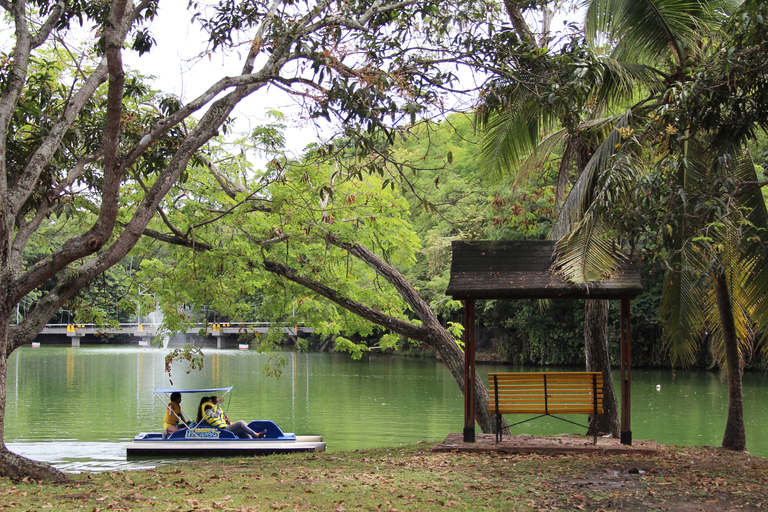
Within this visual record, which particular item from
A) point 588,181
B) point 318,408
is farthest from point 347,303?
point 318,408

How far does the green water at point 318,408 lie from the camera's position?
15.9 m

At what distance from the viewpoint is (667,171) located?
7.44 meters

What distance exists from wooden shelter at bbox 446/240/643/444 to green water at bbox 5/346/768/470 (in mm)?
5755

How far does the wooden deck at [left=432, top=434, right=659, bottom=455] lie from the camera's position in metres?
9.56

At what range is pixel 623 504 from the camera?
655cm

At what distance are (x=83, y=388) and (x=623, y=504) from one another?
Answer: 24727mm

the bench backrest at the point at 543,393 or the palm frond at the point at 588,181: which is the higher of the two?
the palm frond at the point at 588,181

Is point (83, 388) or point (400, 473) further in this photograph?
point (83, 388)

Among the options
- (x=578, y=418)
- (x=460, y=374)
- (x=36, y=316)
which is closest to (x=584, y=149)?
(x=460, y=374)

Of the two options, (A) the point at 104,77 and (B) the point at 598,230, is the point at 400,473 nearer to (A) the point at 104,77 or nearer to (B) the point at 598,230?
(B) the point at 598,230


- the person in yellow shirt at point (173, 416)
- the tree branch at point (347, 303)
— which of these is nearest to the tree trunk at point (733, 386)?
the tree branch at point (347, 303)

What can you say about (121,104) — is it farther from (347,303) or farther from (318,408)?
(318,408)

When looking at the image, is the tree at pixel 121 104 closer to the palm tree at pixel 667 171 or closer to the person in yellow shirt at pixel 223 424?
the palm tree at pixel 667 171

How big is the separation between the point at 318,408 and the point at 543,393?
42.5ft
